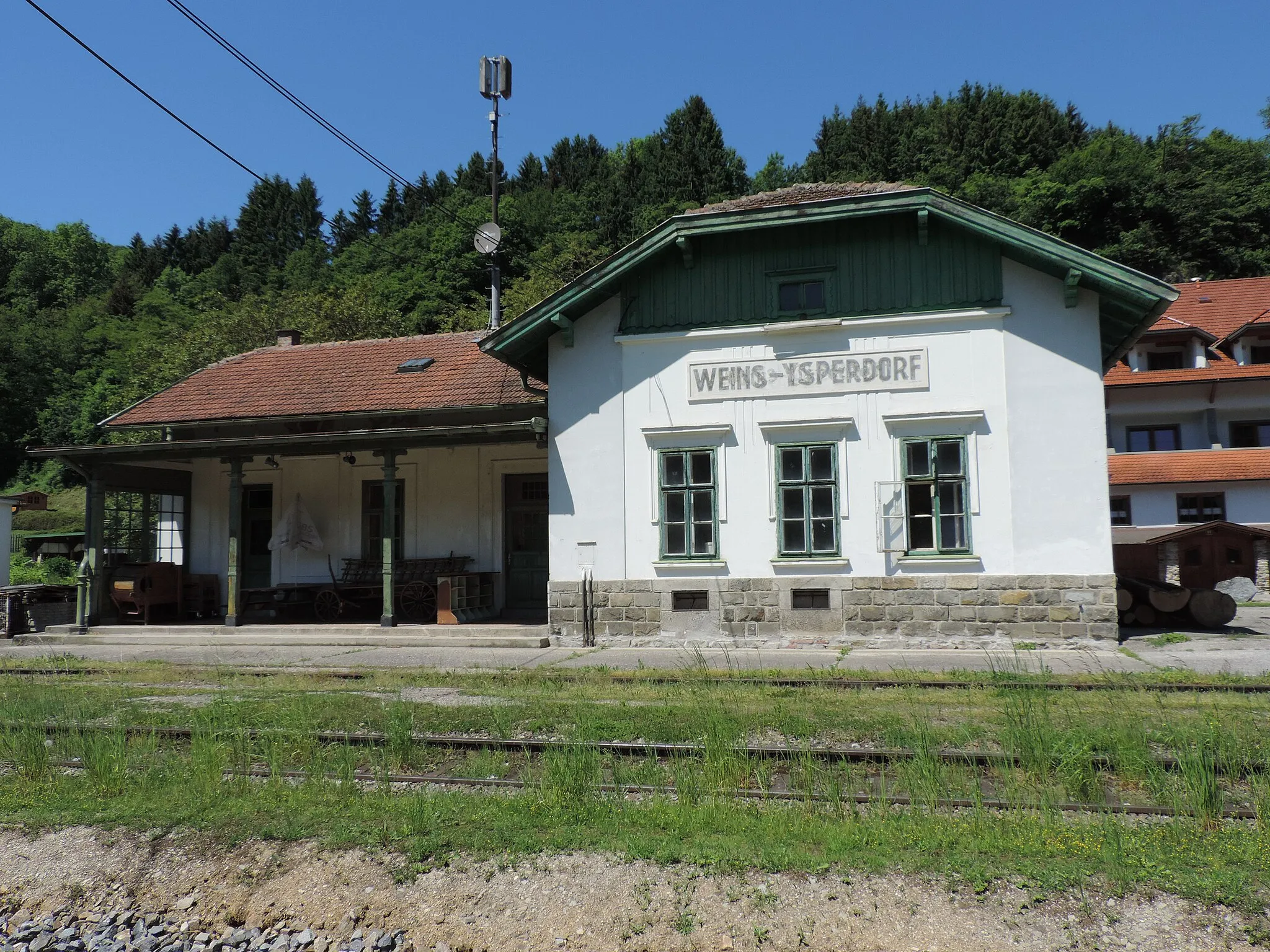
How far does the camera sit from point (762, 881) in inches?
178

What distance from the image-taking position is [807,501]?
14.5 m

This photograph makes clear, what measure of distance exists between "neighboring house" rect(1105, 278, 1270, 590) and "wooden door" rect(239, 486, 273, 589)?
23.7m

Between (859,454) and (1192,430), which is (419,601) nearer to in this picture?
(859,454)

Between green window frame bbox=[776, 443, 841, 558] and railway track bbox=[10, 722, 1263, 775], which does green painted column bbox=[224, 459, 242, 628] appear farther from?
green window frame bbox=[776, 443, 841, 558]

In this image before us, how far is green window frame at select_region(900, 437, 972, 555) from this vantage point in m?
13.9

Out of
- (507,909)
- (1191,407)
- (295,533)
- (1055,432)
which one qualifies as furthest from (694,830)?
(1191,407)

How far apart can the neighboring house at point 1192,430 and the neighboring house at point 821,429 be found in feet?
54.5

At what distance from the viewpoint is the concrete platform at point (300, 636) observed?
15.3 m

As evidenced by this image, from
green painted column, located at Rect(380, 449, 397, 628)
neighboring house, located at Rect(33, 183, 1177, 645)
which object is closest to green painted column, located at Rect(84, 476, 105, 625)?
neighboring house, located at Rect(33, 183, 1177, 645)

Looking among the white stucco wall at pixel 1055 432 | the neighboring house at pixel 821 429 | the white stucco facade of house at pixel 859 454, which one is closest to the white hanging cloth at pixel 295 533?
the neighboring house at pixel 821 429

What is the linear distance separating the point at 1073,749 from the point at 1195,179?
55.0 m

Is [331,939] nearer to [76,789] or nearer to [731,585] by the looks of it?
[76,789]

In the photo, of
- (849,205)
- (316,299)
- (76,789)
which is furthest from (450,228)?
(76,789)

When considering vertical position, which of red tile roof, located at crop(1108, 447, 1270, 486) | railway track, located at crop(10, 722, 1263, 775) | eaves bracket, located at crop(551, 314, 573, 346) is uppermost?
eaves bracket, located at crop(551, 314, 573, 346)
